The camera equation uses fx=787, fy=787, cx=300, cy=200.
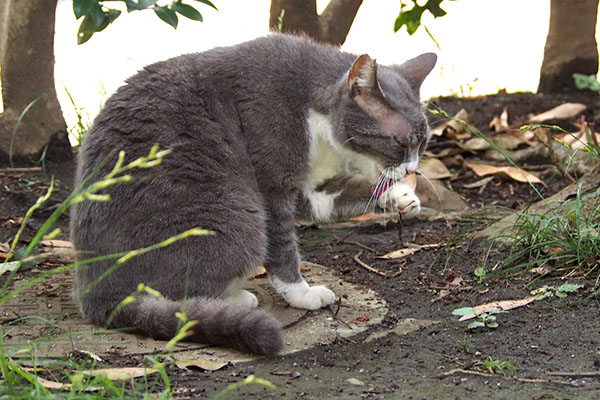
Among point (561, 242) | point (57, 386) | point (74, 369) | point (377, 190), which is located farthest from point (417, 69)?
point (57, 386)

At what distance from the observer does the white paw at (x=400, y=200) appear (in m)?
4.00

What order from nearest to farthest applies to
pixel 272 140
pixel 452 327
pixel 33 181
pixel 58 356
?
pixel 58 356
pixel 452 327
pixel 272 140
pixel 33 181

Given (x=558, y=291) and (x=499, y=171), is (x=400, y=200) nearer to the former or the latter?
(x=558, y=291)

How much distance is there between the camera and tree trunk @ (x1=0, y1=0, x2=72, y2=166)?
15.8 feet

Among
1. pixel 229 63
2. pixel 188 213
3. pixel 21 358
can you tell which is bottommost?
pixel 21 358

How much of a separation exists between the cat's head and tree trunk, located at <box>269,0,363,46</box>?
1942mm

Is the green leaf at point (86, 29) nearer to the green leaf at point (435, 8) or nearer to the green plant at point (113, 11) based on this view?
the green plant at point (113, 11)

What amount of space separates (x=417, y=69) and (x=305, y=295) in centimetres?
130

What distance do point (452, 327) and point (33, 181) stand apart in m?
2.85

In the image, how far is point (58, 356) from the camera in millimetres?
2824

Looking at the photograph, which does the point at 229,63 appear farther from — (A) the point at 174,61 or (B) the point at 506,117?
(B) the point at 506,117

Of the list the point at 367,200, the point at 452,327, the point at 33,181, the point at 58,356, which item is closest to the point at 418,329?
the point at 452,327

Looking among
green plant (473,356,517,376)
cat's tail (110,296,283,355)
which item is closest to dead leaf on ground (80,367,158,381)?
cat's tail (110,296,283,355)

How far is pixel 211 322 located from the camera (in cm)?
294
